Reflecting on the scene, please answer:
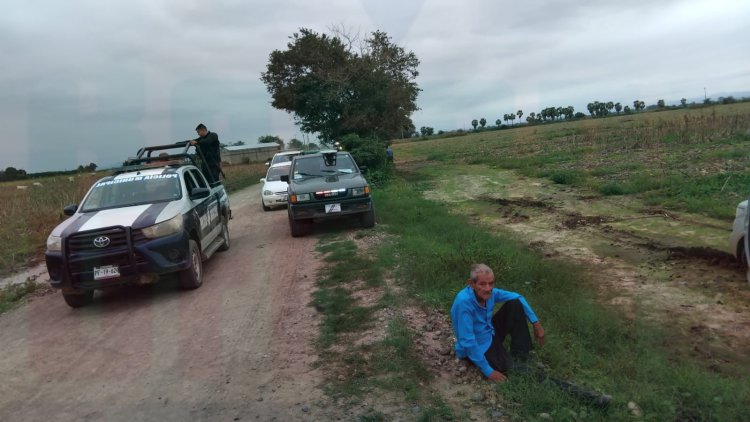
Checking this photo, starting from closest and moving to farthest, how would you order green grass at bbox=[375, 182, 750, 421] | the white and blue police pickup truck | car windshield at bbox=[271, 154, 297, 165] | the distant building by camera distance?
green grass at bbox=[375, 182, 750, 421]
the white and blue police pickup truck
car windshield at bbox=[271, 154, 297, 165]
the distant building

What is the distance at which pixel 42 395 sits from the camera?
4613 millimetres

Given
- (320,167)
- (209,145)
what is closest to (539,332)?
(320,167)

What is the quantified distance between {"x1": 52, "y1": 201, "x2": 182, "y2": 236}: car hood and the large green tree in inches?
709

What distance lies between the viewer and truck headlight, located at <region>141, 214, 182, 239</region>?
6.88 metres

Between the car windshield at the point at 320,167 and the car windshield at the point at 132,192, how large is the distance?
12.3ft

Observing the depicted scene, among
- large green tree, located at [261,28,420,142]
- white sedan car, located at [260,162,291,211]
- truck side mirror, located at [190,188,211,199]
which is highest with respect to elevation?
large green tree, located at [261,28,420,142]

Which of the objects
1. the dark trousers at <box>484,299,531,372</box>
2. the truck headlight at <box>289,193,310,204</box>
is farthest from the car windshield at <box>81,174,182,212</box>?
the dark trousers at <box>484,299,531,372</box>

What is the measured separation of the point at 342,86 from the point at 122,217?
1938cm

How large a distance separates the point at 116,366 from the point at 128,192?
12.2 ft

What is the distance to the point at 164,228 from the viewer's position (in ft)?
23.0

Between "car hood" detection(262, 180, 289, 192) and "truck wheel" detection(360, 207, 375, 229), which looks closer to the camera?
"truck wheel" detection(360, 207, 375, 229)

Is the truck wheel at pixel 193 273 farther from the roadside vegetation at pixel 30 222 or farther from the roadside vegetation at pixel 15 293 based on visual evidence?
the roadside vegetation at pixel 30 222

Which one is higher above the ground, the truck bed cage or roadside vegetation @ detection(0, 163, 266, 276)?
the truck bed cage

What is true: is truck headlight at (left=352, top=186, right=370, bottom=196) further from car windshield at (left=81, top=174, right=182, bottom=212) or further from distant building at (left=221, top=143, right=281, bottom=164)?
distant building at (left=221, top=143, right=281, bottom=164)
